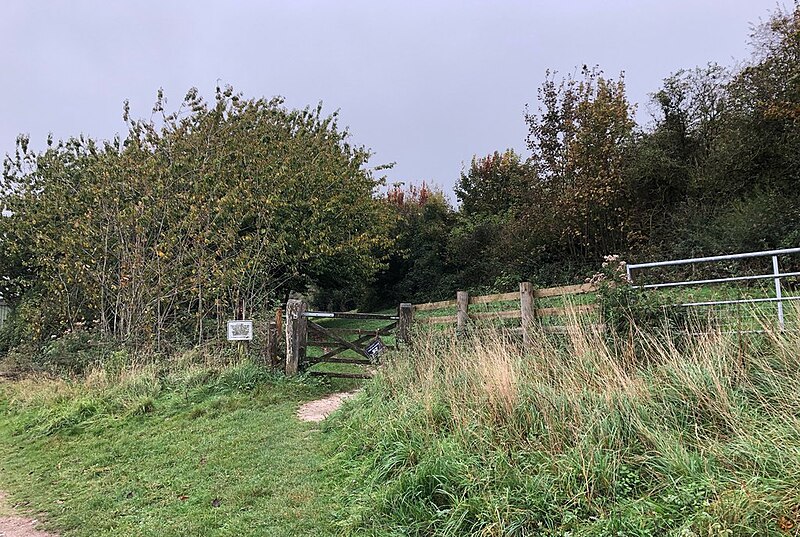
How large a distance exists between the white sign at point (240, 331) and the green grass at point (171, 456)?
797mm

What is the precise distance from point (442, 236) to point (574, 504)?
21.5 m

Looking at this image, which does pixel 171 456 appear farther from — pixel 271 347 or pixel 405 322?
pixel 405 322

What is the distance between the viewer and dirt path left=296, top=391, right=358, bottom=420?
6600mm

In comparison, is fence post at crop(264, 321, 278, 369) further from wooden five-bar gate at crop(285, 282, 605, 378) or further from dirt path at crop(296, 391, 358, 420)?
dirt path at crop(296, 391, 358, 420)

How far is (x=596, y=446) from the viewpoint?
320cm

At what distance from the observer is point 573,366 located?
14.8 ft

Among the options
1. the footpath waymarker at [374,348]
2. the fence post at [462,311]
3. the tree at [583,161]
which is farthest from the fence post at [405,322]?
the tree at [583,161]

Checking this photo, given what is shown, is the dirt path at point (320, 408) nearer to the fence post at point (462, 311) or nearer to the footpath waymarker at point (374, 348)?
the footpath waymarker at point (374, 348)

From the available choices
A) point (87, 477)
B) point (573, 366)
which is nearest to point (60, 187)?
point (87, 477)

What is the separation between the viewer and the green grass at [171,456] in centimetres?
387

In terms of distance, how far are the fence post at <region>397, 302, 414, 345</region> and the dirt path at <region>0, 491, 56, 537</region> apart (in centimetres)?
Answer: 536

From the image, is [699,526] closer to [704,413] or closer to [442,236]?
[704,413]

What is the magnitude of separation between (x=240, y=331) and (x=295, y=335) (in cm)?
127

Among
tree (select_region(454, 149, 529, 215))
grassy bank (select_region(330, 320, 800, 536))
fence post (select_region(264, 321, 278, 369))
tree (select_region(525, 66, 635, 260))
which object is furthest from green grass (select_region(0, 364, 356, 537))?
tree (select_region(454, 149, 529, 215))
